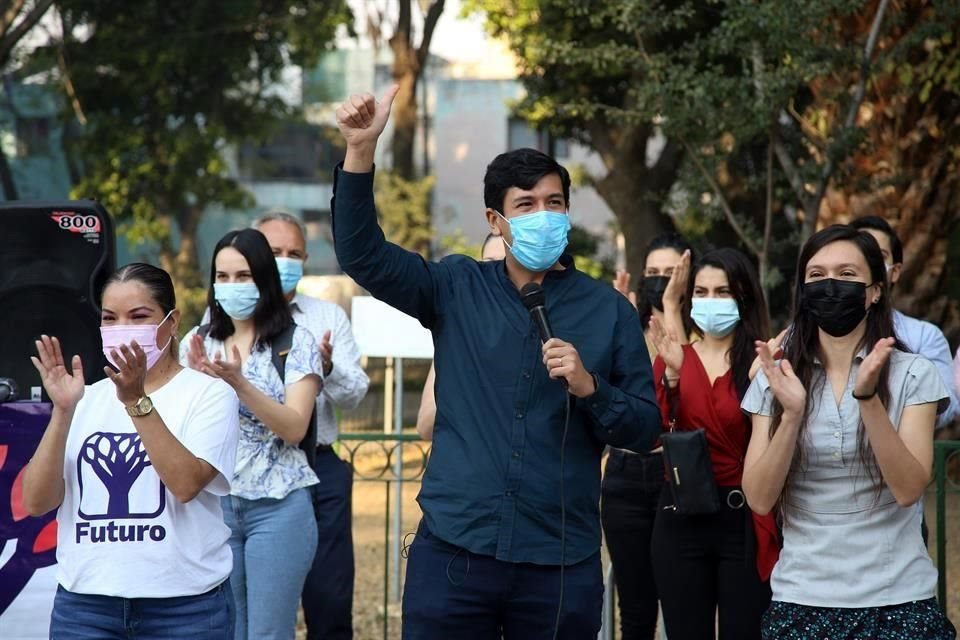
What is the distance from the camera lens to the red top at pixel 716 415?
16.6 feet

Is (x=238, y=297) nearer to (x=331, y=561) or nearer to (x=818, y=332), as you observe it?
(x=331, y=561)

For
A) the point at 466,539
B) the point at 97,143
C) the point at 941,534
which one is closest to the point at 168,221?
the point at 97,143

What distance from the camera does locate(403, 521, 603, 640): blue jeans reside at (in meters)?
3.65

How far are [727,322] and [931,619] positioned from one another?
5.62 ft

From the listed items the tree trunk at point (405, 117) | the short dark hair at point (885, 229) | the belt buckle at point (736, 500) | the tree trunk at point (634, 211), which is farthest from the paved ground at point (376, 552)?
the tree trunk at point (405, 117)

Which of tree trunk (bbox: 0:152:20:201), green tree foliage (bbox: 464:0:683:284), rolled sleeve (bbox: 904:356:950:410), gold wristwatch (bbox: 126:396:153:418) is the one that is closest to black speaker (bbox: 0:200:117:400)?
gold wristwatch (bbox: 126:396:153:418)

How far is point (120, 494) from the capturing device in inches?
153

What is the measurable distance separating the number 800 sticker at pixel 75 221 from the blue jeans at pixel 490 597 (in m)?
2.14

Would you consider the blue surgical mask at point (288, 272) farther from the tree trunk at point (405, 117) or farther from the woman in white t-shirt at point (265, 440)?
the tree trunk at point (405, 117)

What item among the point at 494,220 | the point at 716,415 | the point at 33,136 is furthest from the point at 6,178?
the point at 494,220

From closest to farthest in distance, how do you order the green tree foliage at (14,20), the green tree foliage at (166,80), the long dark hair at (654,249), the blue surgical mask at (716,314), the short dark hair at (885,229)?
the blue surgical mask at (716,314) → the short dark hair at (885,229) → the long dark hair at (654,249) → the green tree foliage at (14,20) → the green tree foliage at (166,80)

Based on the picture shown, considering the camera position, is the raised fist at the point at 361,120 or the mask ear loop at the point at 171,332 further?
the mask ear loop at the point at 171,332

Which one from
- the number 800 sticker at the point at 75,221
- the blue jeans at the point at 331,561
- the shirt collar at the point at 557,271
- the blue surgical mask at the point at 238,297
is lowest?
the blue jeans at the point at 331,561

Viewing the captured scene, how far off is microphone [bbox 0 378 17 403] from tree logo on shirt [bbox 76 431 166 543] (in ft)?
4.30
